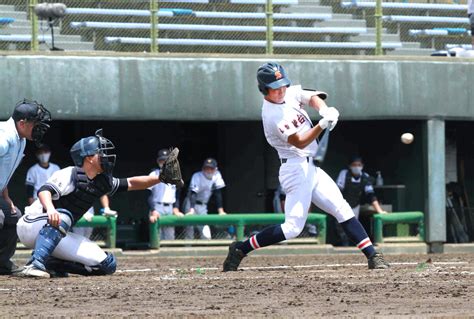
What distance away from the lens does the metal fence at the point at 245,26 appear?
14398 millimetres

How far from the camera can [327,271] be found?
31.8ft

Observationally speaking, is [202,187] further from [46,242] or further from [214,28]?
[46,242]

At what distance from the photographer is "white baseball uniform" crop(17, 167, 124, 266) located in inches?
349

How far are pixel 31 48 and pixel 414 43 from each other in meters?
5.59

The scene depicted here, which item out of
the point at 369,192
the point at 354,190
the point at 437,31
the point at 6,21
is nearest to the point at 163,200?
the point at 354,190

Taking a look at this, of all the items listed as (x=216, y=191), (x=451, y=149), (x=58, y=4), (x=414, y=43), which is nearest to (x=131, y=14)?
(x=58, y=4)

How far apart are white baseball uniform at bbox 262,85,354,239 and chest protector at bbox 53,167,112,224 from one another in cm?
142

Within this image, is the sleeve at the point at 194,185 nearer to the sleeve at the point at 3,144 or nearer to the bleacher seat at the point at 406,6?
the bleacher seat at the point at 406,6

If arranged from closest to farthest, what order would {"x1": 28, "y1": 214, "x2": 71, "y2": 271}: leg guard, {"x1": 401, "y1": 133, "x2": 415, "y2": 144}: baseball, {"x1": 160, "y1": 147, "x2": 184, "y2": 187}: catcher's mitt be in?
1. {"x1": 28, "y1": 214, "x2": 71, "y2": 271}: leg guard
2. {"x1": 160, "y1": 147, "x2": 184, "y2": 187}: catcher's mitt
3. {"x1": 401, "y1": 133, "x2": 415, "y2": 144}: baseball

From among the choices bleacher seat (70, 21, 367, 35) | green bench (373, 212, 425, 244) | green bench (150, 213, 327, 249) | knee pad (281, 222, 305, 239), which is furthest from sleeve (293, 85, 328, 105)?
green bench (373, 212, 425, 244)

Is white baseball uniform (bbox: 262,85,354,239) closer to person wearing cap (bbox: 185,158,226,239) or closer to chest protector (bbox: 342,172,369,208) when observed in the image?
person wearing cap (bbox: 185,158,226,239)

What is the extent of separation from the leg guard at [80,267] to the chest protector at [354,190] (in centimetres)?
681

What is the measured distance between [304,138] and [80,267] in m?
2.11

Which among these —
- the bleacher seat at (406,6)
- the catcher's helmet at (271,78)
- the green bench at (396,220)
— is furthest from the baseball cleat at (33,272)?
the bleacher seat at (406,6)
